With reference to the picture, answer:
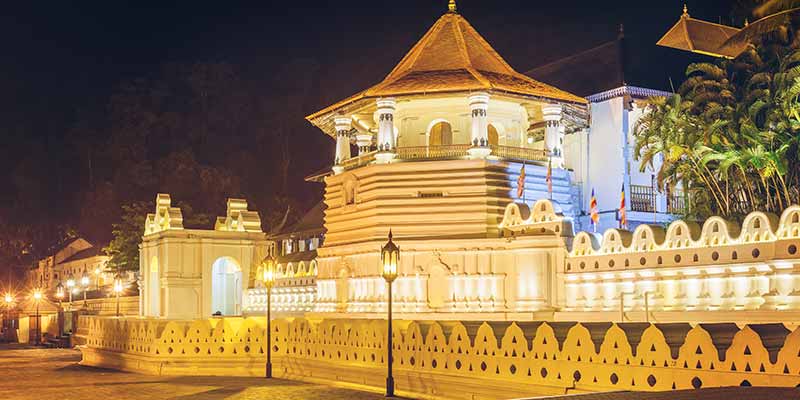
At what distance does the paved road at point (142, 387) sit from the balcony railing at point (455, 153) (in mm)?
9578

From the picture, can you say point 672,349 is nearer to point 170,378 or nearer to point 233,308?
point 170,378

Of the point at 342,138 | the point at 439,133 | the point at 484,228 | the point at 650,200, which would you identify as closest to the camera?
the point at 484,228

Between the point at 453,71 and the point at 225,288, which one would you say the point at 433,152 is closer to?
the point at 453,71

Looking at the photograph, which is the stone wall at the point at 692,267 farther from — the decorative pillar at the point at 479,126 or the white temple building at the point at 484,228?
the decorative pillar at the point at 479,126

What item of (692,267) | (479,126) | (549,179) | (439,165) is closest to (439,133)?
(439,165)

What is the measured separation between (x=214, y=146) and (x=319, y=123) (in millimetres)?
44671

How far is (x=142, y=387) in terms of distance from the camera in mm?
23234

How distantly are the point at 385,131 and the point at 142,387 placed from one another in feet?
38.2

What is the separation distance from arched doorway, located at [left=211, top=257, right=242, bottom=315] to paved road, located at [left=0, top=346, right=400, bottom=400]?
11.2 meters

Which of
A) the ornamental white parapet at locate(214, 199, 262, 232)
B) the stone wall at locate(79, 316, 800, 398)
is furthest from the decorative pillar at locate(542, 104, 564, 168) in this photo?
the ornamental white parapet at locate(214, 199, 262, 232)

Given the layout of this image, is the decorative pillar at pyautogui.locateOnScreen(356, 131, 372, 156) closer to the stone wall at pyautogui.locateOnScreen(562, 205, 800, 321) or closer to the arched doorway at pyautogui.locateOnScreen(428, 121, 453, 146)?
the arched doorway at pyautogui.locateOnScreen(428, 121, 453, 146)

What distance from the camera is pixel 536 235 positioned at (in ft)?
88.2

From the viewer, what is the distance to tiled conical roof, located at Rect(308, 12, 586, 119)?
3067cm

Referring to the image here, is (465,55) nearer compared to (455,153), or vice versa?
(455,153)
